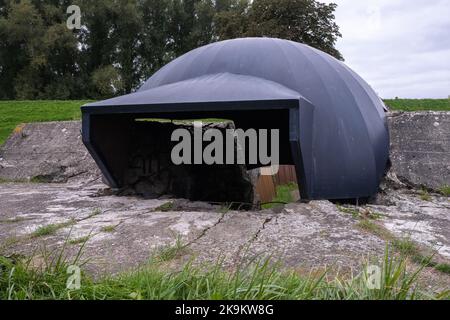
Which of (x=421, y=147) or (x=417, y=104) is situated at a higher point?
(x=417, y=104)

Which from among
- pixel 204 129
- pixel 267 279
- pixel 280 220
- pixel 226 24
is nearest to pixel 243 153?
pixel 204 129

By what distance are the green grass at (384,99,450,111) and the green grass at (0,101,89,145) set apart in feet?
33.0

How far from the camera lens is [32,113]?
14641mm

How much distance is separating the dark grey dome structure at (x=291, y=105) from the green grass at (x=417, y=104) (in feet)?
27.5

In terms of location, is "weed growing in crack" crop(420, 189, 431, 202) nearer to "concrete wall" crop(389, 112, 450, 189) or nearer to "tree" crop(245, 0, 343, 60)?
"concrete wall" crop(389, 112, 450, 189)

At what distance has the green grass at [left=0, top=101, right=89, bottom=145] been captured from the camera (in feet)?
43.8

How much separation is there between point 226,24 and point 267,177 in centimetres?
1773

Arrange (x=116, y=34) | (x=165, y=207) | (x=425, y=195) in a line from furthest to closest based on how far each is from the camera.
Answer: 1. (x=116, y=34)
2. (x=425, y=195)
3. (x=165, y=207)

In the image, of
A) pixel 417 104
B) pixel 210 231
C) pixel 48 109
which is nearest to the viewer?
pixel 210 231

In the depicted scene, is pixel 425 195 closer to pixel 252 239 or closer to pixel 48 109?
pixel 252 239

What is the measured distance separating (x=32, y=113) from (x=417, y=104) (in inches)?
493

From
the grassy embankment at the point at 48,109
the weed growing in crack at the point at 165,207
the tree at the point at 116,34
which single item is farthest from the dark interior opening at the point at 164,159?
the tree at the point at 116,34

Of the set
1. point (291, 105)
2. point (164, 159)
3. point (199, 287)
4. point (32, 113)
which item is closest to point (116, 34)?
point (32, 113)

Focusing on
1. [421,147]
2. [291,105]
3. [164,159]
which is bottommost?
[164,159]
